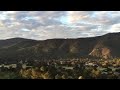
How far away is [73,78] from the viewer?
5535 mm

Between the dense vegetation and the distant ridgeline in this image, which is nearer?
the dense vegetation

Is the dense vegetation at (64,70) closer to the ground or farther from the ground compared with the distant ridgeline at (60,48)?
closer to the ground

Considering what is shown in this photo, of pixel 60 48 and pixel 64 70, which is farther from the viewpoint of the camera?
pixel 60 48

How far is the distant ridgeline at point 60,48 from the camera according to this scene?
19.3 feet

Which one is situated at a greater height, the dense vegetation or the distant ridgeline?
the distant ridgeline

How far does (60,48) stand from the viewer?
6152mm

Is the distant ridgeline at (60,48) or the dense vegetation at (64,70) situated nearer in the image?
the dense vegetation at (64,70)

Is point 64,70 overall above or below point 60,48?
below

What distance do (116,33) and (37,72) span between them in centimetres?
207

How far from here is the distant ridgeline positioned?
5.87 meters
